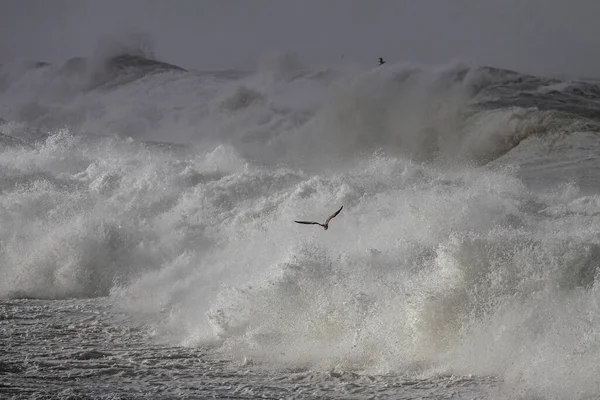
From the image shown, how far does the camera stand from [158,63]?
30.0 m

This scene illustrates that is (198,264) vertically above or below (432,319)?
below

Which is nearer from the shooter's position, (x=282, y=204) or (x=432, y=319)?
(x=432, y=319)

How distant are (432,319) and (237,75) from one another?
21.6 meters

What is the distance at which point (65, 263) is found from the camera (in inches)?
378


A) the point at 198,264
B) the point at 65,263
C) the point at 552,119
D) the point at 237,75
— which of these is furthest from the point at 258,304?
the point at 237,75

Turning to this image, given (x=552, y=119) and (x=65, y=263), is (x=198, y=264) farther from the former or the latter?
(x=552, y=119)

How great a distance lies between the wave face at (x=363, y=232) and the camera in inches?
222

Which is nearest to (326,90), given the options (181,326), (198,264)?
(198,264)

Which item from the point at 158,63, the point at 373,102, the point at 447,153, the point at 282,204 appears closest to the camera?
the point at 282,204

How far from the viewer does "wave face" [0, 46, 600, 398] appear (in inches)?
222

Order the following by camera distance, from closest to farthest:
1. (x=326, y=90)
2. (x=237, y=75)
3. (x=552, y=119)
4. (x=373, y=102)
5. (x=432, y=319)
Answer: (x=432, y=319)
(x=552, y=119)
(x=373, y=102)
(x=326, y=90)
(x=237, y=75)

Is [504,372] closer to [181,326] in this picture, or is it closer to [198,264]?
[181,326]

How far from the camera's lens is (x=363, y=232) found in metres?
8.34

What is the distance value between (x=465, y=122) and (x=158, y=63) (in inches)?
623
